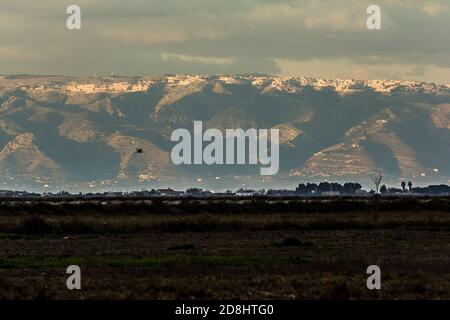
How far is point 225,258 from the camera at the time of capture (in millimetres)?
46750

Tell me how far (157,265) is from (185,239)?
21290mm

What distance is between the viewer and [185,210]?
4742 inches

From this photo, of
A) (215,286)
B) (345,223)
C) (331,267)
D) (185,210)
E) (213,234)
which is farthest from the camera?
(185,210)

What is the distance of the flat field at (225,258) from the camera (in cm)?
3278

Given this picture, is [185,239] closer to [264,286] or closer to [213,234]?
[213,234]

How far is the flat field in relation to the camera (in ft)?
108

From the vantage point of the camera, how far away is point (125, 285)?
34188mm
